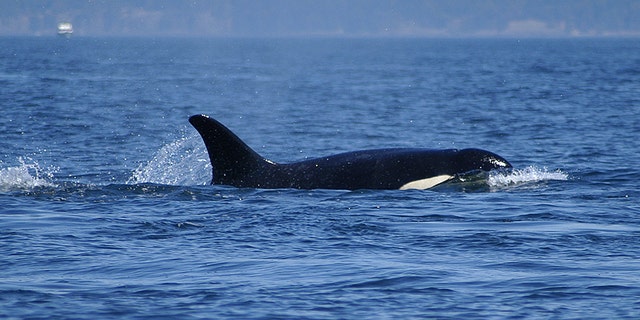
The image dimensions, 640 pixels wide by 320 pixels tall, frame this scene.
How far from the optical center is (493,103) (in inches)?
1609

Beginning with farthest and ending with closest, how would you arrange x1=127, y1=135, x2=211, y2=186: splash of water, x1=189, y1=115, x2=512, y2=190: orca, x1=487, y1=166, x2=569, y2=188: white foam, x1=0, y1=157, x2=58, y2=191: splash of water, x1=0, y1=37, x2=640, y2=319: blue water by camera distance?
x1=127, y1=135, x2=211, y2=186: splash of water < x1=0, y1=157, x2=58, y2=191: splash of water < x1=487, y1=166, x2=569, y2=188: white foam < x1=189, y1=115, x2=512, y2=190: orca < x1=0, y1=37, x2=640, y2=319: blue water

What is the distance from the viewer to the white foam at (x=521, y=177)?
614 inches

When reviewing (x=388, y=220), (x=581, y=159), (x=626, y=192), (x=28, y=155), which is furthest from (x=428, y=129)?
(x=388, y=220)

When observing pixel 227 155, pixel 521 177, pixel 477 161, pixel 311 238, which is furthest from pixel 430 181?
pixel 311 238

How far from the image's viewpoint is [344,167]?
609 inches

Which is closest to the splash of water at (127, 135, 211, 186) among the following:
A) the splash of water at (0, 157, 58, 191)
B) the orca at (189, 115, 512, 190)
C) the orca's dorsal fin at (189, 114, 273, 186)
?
the splash of water at (0, 157, 58, 191)

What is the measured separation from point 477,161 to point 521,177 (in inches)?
52.7

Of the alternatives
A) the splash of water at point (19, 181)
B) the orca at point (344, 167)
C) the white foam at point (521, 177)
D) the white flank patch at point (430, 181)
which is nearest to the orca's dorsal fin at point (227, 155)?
the orca at point (344, 167)

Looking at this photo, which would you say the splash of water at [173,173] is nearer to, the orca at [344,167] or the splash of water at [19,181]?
the splash of water at [19,181]

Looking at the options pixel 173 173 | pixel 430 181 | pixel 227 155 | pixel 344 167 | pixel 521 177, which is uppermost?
pixel 227 155

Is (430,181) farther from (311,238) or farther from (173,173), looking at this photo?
(173,173)

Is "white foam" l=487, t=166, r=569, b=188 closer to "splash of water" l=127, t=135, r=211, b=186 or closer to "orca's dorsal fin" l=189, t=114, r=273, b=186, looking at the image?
"orca's dorsal fin" l=189, t=114, r=273, b=186

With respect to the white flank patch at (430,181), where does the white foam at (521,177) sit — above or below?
below

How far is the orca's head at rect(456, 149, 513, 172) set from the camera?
1532 cm
